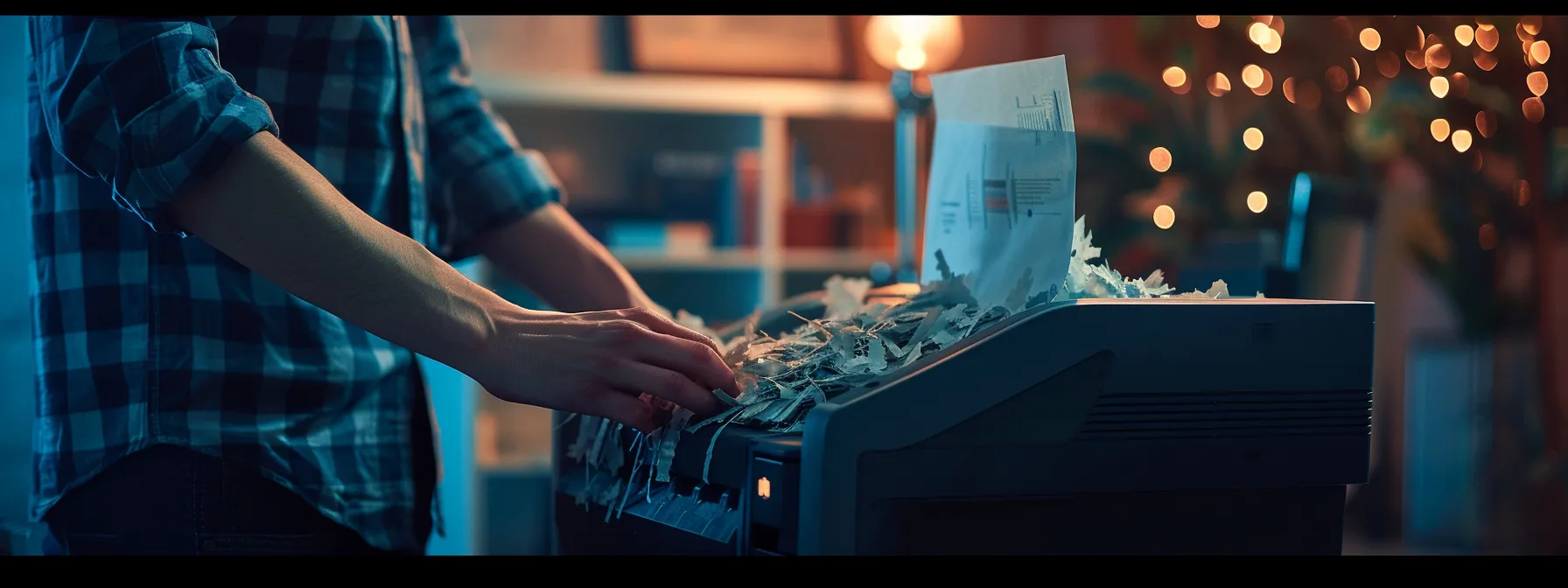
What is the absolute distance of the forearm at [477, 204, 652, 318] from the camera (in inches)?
39.6

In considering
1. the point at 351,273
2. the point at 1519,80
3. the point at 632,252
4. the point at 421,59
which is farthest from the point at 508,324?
the point at 1519,80

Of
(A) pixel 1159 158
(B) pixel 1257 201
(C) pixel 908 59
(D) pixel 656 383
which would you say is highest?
(C) pixel 908 59

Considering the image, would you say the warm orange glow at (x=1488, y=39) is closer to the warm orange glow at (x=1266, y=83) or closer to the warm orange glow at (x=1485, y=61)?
the warm orange glow at (x=1485, y=61)

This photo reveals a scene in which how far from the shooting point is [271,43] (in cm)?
80

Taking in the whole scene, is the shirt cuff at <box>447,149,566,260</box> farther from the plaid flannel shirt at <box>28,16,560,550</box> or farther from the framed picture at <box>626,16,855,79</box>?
the framed picture at <box>626,16,855,79</box>

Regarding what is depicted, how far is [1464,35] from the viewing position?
8.34 feet

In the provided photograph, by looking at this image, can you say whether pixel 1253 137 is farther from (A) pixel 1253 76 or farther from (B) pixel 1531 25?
(B) pixel 1531 25

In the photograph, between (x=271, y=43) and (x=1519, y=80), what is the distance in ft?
8.42

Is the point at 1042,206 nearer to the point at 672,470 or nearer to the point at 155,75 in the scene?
the point at 672,470

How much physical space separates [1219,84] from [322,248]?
270 cm

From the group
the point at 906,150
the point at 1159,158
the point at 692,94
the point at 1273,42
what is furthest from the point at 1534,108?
the point at 692,94

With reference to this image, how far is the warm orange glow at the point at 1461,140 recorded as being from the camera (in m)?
2.60

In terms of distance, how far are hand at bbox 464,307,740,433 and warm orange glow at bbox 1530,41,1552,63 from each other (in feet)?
8.13

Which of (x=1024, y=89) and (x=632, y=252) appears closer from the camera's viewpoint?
(x=1024, y=89)
